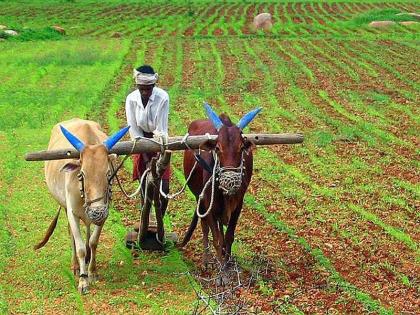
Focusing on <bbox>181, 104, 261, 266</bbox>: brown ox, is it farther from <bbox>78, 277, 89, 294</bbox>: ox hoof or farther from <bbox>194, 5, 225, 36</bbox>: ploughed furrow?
<bbox>194, 5, 225, 36</bbox>: ploughed furrow

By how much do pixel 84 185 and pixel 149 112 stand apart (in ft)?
4.98

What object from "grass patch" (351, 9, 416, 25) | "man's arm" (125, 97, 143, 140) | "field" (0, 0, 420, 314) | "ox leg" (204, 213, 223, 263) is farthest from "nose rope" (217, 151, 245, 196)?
"grass patch" (351, 9, 416, 25)

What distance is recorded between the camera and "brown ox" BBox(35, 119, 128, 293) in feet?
23.0

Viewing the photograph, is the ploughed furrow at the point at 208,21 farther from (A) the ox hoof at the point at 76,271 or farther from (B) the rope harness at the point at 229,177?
(B) the rope harness at the point at 229,177

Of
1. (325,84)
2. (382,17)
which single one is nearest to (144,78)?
(325,84)

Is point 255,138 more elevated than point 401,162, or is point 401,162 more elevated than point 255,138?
point 255,138

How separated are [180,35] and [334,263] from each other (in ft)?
78.1

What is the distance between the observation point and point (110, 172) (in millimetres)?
7273

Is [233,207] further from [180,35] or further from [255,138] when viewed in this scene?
[180,35]

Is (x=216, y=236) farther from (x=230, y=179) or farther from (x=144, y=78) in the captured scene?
(x=144, y=78)

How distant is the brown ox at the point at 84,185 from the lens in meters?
7.02

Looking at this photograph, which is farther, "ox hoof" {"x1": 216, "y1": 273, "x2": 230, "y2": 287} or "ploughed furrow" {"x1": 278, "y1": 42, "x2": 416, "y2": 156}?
"ploughed furrow" {"x1": 278, "y1": 42, "x2": 416, "y2": 156}

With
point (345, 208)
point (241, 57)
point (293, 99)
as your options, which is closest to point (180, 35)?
point (241, 57)

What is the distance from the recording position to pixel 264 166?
40.1 feet
